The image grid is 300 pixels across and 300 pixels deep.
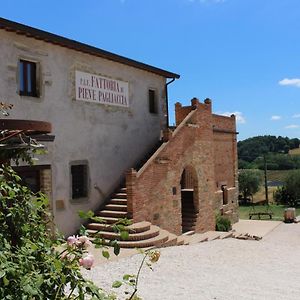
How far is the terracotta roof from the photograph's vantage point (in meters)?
10.7

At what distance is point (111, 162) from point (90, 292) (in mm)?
12262

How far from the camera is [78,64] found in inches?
524

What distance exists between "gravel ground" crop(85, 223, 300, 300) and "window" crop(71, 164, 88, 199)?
3.67m

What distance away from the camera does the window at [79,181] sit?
13302mm

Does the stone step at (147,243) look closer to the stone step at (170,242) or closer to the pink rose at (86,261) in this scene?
the stone step at (170,242)

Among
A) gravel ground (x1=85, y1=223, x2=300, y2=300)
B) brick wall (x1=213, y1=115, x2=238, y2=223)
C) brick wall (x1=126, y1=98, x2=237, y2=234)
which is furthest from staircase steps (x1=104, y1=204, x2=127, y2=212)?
brick wall (x1=213, y1=115, x2=238, y2=223)

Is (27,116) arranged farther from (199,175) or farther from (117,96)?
(199,175)

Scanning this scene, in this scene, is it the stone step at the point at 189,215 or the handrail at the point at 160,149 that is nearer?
the handrail at the point at 160,149

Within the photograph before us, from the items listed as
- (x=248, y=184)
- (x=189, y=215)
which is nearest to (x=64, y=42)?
(x=189, y=215)

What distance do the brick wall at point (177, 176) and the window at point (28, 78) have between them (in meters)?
3.84

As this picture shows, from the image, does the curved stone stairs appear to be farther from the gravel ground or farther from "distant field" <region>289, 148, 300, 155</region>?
"distant field" <region>289, 148, 300, 155</region>

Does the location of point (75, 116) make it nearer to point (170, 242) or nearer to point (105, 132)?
point (105, 132)

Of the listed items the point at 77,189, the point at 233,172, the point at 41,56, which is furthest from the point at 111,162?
the point at 233,172

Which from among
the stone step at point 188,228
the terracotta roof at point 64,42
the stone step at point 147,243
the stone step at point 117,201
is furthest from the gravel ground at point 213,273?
the terracotta roof at point 64,42
